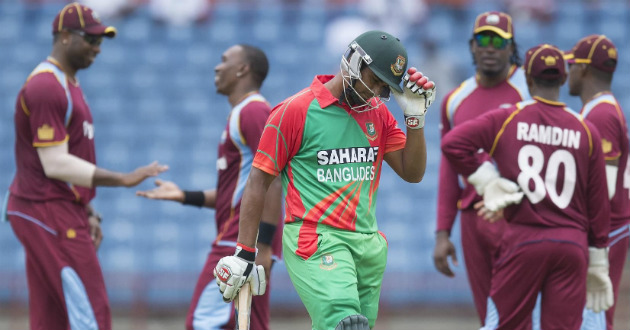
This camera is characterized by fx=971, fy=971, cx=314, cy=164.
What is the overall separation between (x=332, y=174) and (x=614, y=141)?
8.77 feet

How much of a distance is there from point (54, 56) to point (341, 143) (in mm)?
2744

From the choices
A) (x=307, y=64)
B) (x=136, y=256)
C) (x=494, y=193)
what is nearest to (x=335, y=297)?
(x=494, y=193)

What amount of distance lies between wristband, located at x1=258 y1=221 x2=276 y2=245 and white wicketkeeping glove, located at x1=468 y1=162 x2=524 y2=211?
1.41 metres

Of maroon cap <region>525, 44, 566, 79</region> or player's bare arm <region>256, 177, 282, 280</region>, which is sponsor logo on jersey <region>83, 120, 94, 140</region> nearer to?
player's bare arm <region>256, 177, 282, 280</region>

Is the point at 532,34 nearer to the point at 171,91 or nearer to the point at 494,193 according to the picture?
the point at 171,91

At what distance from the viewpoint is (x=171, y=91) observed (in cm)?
1377

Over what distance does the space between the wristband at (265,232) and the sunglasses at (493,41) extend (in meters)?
2.17

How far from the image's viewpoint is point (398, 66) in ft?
17.2

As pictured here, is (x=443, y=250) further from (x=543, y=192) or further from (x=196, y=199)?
(x=196, y=199)

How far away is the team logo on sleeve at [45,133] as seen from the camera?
264 inches

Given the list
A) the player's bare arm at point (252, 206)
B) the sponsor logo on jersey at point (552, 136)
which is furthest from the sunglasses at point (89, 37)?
the sponsor logo on jersey at point (552, 136)

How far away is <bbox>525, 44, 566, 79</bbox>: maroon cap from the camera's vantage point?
6.45 metres

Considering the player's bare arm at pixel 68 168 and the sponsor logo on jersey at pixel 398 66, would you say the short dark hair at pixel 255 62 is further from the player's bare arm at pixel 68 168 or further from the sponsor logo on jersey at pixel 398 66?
the sponsor logo on jersey at pixel 398 66

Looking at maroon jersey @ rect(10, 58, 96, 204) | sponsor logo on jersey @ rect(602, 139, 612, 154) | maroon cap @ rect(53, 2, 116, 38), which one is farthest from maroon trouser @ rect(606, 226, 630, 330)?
maroon cap @ rect(53, 2, 116, 38)
